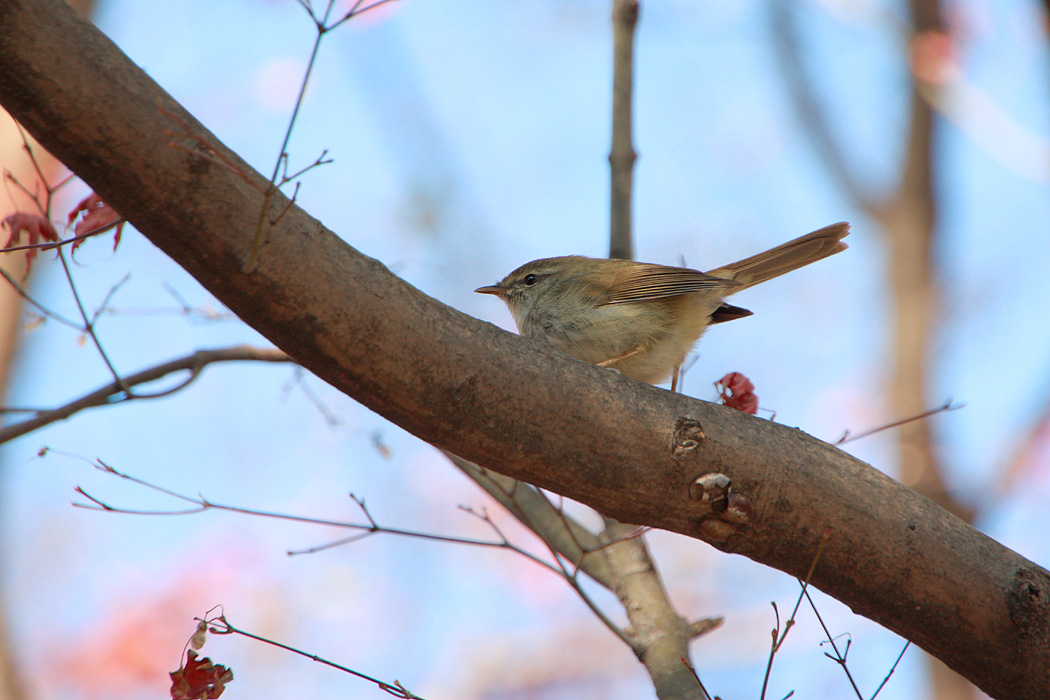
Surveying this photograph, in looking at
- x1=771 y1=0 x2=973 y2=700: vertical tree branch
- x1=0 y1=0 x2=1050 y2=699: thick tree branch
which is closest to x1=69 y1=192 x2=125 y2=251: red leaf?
x1=0 y1=0 x2=1050 y2=699: thick tree branch

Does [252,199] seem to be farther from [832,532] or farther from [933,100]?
[933,100]

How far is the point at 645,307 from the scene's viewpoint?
3.88 m

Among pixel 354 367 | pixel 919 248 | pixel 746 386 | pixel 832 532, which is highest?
pixel 919 248

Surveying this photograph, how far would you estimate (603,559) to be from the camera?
331 centimetres

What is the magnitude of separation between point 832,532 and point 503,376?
3.21ft

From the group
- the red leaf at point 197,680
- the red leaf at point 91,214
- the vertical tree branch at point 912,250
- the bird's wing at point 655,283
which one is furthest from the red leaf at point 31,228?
the vertical tree branch at point 912,250

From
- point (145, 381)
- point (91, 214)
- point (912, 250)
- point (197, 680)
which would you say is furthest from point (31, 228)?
point (912, 250)

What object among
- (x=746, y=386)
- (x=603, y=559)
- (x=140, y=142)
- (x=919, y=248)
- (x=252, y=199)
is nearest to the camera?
(x=140, y=142)

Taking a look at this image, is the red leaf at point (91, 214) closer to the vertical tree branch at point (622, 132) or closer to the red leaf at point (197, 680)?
the red leaf at point (197, 680)

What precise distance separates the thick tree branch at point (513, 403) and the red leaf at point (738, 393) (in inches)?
24.9

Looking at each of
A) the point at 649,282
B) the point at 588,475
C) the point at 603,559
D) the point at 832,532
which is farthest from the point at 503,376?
the point at 649,282

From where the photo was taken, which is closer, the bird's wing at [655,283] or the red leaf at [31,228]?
the red leaf at [31,228]

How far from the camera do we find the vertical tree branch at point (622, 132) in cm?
395

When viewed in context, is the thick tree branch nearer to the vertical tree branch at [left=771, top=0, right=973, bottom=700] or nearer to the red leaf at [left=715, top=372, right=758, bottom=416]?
the red leaf at [left=715, top=372, right=758, bottom=416]
